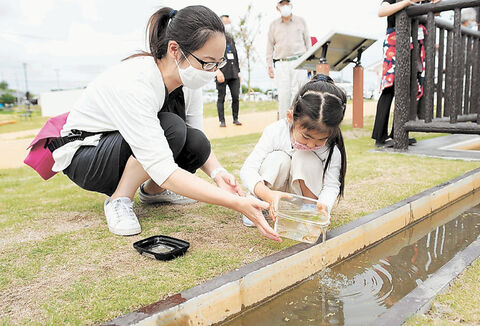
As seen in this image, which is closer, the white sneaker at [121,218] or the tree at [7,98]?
the white sneaker at [121,218]

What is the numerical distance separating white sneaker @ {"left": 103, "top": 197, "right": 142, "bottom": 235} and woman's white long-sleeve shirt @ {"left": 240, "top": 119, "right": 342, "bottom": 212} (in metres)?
0.69

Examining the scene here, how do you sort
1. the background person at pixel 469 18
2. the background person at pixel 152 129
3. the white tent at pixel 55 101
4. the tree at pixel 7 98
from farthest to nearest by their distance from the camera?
the tree at pixel 7 98
the white tent at pixel 55 101
the background person at pixel 469 18
the background person at pixel 152 129

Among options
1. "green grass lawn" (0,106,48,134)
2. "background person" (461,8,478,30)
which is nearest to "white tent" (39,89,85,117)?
"green grass lawn" (0,106,48,134)

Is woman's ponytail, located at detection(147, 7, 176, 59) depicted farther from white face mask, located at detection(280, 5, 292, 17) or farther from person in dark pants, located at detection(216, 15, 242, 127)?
person in dark pants, located at detection(216, 15, 242, 127)

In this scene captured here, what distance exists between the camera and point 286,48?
23.6 feet

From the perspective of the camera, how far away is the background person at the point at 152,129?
2.08 metres

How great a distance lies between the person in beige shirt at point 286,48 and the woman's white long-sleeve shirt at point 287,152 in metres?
4.61

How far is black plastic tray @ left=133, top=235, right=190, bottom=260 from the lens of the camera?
79.9 inches

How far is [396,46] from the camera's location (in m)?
5.09

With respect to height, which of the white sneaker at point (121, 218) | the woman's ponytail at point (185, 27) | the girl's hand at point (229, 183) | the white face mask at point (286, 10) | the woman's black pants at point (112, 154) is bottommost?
the white sneaker at point (121, 218)

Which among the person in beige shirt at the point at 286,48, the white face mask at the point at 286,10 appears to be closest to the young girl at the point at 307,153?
the person in beige shirt at the point at 286,48

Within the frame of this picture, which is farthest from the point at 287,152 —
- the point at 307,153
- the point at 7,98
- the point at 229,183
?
the point at 7,98

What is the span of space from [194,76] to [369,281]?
1405 millimetres

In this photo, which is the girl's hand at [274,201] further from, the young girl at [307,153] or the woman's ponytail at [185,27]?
the woman's ponytail at [185,27]
